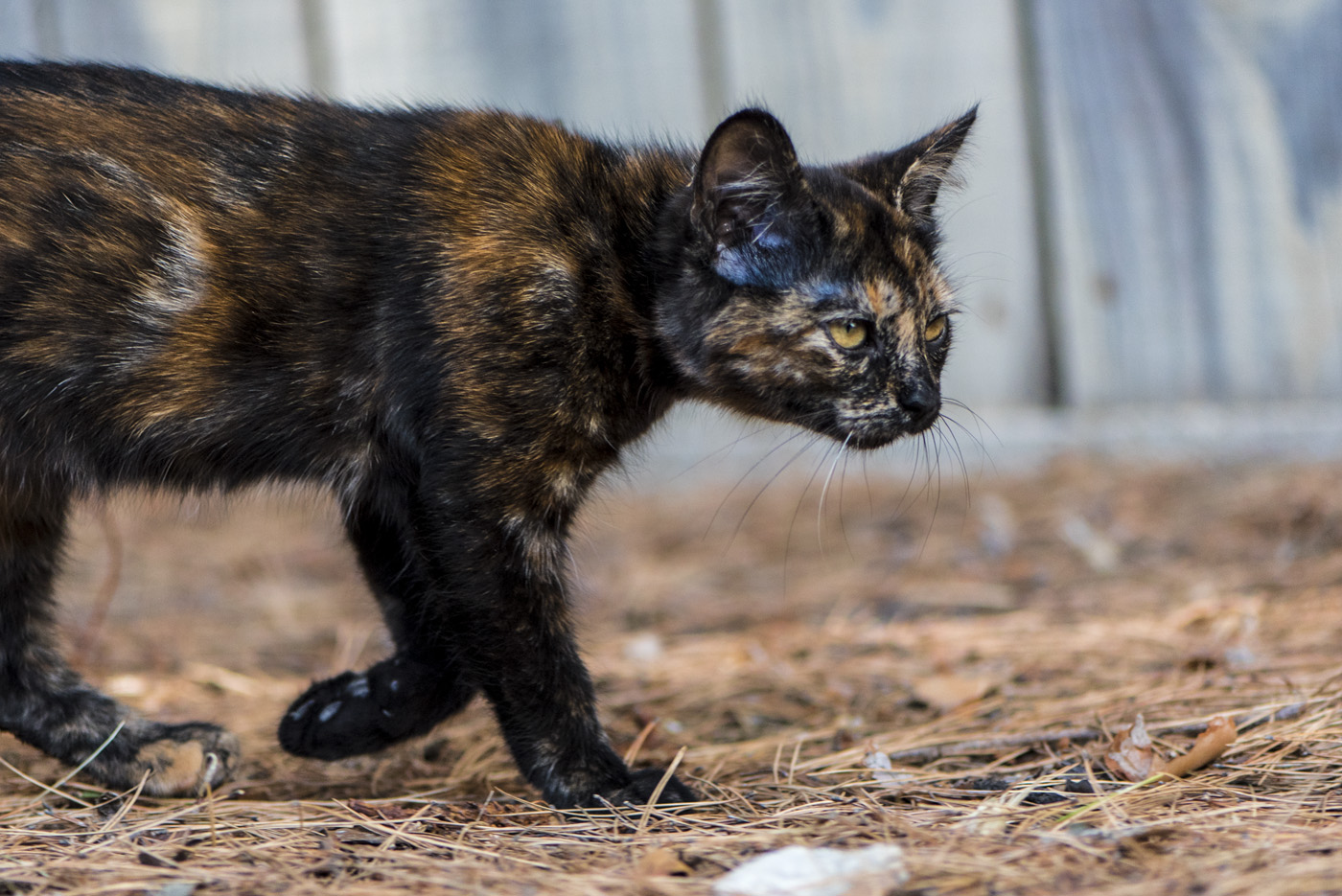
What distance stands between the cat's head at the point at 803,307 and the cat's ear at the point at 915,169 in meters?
0.20

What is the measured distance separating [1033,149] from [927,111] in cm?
37

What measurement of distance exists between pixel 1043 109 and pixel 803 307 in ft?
7.30

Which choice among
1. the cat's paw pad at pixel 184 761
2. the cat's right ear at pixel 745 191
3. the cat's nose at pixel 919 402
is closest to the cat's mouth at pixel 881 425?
the cat's nose at pixel 919 402

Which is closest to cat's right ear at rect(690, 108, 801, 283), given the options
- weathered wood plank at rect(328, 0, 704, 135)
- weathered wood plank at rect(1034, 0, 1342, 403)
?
weathered wood plank at rect(328, 0, 704, 135)

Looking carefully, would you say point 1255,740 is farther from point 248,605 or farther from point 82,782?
point 248,605

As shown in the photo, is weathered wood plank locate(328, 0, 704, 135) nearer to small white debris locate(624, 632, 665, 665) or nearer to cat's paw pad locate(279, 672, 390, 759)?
small white debris locate(624, 632, 665, 665)

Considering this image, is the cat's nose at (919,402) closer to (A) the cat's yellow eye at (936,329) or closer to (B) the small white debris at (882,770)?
(A) the cat's yellow eye at (936,329)

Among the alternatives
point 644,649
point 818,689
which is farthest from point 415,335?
point 644,649

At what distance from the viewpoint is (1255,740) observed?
212 centimetres

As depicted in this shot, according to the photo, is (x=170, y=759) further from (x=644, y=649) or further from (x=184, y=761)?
(x=644, y=649)

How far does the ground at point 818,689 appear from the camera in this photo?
1748 millimetres

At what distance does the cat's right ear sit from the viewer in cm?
215

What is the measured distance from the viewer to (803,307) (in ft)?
7.54

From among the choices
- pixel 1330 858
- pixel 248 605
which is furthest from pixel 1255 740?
pixel 248 605
